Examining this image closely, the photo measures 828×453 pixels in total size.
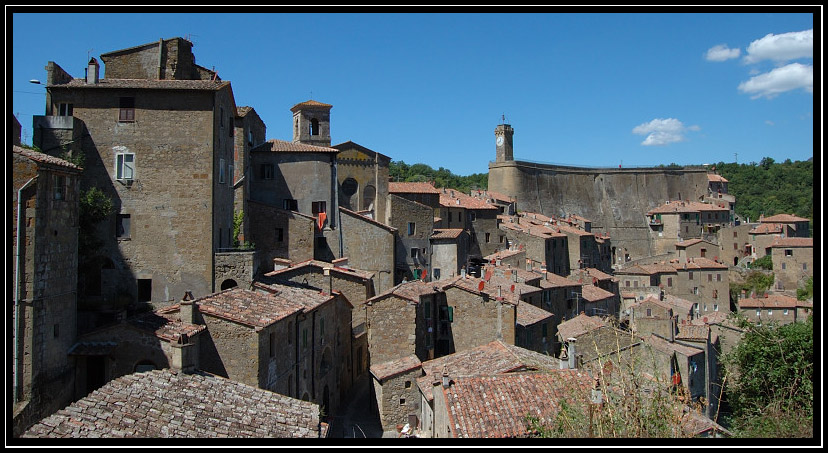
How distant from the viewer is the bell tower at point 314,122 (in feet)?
126

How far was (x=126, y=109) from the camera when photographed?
68.9 feet

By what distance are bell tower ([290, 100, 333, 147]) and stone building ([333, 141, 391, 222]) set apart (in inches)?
64.2

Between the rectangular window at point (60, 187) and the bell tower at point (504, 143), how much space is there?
63.1 meters

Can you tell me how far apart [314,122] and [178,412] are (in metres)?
27.6

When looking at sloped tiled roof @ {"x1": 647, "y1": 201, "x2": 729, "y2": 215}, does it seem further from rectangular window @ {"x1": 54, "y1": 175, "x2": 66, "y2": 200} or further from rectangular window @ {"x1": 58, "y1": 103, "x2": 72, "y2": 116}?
rectangular window @ {"x1": 54, "y1": 175, "x2": 66, "y2": 200}

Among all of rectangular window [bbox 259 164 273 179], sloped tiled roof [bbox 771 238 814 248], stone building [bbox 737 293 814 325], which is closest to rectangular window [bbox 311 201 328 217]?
rectangular window [bbox 259 164 273 179]

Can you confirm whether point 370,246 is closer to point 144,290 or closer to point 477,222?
point 144,290

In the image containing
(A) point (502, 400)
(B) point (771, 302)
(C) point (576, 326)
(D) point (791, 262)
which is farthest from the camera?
(D) point (791, 262)

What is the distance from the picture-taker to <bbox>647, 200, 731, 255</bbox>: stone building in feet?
238

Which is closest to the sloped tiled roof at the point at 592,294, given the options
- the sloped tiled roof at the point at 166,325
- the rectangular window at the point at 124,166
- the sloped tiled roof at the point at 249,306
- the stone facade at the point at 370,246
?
the stone facade at the point at 370,246

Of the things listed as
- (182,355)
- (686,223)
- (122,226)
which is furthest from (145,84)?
(686,223)

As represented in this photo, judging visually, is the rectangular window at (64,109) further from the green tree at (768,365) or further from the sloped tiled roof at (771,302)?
the sloped tiled roof at (771,302)
